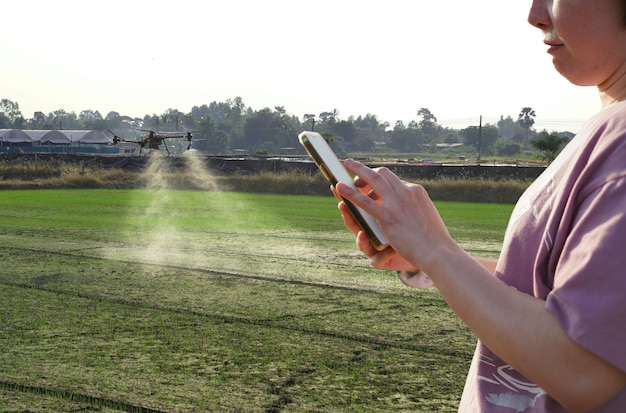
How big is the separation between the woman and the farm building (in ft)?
361

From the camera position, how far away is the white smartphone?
1.63 m

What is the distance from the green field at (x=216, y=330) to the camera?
5391mm

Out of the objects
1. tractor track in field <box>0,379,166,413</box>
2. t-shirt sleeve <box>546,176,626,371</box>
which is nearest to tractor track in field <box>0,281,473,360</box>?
tractor track in field <box>0,379,166,413</box>

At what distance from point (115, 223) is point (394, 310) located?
10977mm

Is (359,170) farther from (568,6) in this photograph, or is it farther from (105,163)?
(105,163)

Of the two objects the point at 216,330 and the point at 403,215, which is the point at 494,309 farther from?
the point at 216,330

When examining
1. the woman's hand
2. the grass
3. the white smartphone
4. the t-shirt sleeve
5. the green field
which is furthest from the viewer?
the grass

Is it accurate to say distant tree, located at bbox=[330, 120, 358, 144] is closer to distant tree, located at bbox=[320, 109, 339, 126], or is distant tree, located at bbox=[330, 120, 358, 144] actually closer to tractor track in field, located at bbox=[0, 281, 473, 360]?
distant tree, located at bbox=[320, 109, 339, 126]

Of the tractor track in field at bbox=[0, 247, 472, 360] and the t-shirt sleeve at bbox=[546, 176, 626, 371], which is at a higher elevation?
the t-shirt sleeve at bbox=[546, 176, 626, 371]

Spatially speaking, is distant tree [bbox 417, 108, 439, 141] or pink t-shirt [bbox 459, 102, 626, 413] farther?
distant tree [bbox 417, 108, 439, 141]

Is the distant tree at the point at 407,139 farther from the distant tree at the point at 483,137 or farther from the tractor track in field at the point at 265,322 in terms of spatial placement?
the tractor track in field at the point at 265,322

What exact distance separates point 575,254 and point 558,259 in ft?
0.30

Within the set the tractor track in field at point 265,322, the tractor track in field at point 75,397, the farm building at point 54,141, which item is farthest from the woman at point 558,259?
the farm building at point 54,141

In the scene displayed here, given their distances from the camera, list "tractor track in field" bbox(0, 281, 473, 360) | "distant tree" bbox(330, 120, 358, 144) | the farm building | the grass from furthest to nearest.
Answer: "distant tree" bbox(330, 120, 358, 144) → the farm building → the grass → "tractor track in field" bbox(0, 281, 473, 360)
